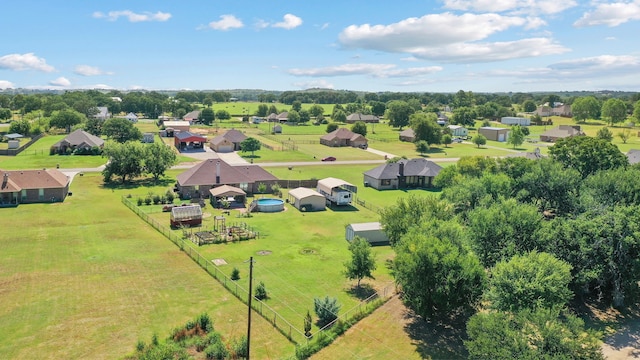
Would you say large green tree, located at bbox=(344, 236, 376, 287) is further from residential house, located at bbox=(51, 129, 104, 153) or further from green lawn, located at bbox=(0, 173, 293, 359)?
residential house, located at bbox=(51, 129, 104, 153)

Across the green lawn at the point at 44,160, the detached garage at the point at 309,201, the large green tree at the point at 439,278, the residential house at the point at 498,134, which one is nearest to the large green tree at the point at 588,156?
the detached garage at the point at 309,201

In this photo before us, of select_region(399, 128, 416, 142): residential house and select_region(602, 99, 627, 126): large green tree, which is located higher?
select_region(602, 99, 627, 126): large green tree

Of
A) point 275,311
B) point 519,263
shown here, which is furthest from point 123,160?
point 519,263

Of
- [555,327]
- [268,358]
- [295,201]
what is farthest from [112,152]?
[555,327]

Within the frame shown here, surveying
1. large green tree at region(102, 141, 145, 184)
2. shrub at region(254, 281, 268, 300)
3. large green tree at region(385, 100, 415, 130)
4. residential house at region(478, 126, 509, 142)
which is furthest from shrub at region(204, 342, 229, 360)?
large green tree at region(385, 100, 415, 130)

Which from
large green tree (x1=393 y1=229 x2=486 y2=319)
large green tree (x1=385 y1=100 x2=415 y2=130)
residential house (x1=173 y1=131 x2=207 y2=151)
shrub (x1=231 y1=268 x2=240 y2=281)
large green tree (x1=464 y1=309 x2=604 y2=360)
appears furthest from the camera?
large green tree (x1=385 y1=100 x2=415 y2=130)

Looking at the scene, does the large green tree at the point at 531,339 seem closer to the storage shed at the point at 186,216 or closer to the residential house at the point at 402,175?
the storage shed at the point at 186,216

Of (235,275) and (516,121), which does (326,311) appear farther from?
(516,121)

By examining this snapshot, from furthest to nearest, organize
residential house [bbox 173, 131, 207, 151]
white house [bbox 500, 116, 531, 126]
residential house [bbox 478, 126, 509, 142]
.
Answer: white house [bbox 500, 116, 531, 126], residential house [bbox 478, 126, 509, 142], residential house [bbox 173, 131, 207, 151]
